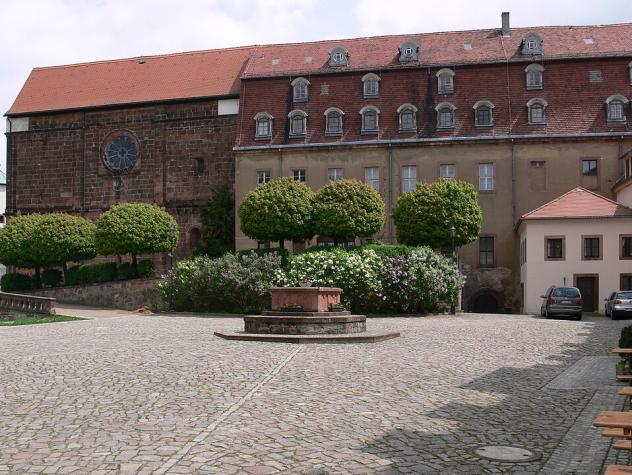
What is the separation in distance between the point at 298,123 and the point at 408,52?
25.6 feet

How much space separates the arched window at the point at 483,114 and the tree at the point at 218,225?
1540cm

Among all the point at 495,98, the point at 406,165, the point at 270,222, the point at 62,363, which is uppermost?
the point at 495,98

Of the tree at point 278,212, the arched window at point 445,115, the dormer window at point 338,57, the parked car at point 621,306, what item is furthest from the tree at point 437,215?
the dormer window at point 338,57

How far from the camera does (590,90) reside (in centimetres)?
4622

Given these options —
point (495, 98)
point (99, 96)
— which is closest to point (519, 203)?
point (495, 98)

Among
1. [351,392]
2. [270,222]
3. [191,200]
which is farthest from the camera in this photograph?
[191,200]

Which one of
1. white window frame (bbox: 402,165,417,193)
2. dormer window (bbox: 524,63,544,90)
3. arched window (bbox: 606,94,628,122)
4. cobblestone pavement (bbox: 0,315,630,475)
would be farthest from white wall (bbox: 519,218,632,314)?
cobblestone pavement (bbox: 0,315,630,475)

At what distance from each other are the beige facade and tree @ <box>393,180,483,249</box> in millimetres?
4960

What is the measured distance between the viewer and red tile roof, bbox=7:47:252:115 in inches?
2122

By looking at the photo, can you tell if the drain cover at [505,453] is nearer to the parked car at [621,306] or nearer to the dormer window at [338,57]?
the parked car at [621,306]

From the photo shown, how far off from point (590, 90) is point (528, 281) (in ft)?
41.7

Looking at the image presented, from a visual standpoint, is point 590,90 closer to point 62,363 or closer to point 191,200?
point 191,200

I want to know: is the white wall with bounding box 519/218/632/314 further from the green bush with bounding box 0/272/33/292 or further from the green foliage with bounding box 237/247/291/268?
the green bush with bounding box 0/272/33/292

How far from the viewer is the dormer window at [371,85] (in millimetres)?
48906
